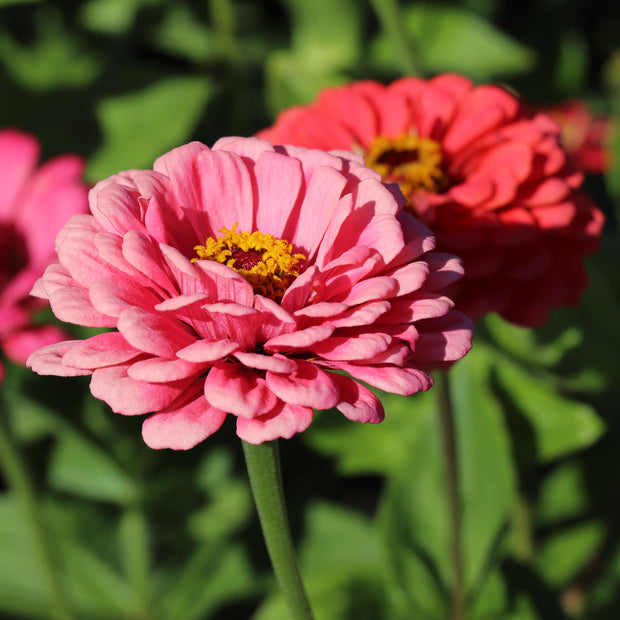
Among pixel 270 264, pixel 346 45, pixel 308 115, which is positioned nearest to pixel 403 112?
pixel 308 115

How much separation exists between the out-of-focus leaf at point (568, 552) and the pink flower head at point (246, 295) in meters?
0.90

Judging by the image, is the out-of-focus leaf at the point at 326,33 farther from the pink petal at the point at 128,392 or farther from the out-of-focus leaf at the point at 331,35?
the pink petal at the point at 128,392

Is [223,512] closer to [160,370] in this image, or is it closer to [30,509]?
[30,509]

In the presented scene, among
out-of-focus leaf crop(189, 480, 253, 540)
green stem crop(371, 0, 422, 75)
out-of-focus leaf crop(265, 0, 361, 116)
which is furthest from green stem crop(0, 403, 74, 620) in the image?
out-of-focus leaf crop(265, 0, 361, 116)

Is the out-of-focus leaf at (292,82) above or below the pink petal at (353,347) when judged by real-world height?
below

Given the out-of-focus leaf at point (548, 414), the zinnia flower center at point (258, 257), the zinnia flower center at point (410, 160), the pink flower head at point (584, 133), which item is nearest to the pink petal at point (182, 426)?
the zinnia flower center at point (258, 257)

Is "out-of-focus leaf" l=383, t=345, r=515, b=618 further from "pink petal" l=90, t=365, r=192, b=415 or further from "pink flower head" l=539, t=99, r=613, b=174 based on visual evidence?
"pink flower head" l=539, t=99, r=613, b=174

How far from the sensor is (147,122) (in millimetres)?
1452

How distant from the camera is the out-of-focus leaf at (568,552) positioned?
1.35 m

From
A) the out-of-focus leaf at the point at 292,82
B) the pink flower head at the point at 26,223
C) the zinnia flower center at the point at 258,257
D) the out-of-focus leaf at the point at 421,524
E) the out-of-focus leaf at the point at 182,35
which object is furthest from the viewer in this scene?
the out-of-focus leaf at the point at 182,35

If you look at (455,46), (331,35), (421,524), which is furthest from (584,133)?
(421,524)

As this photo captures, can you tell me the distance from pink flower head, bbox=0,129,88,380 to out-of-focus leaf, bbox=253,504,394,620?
0.53m

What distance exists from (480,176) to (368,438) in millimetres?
683

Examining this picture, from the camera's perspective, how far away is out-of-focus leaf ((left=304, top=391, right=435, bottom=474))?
134cm
